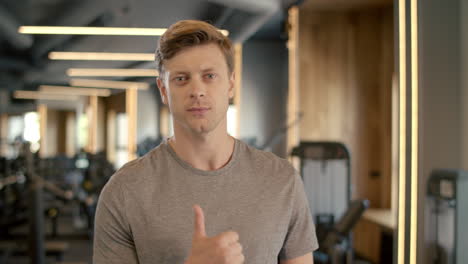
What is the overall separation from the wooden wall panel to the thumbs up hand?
14.3 ft

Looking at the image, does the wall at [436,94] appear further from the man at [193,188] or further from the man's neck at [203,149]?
the man's neck at [203,149]

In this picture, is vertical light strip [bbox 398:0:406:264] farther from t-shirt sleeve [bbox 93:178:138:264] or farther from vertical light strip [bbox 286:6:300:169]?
vertical light strip [bbox 286:6:300:169]

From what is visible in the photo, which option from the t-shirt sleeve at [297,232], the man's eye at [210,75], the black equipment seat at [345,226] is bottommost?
the black equipment seat at [345,226]

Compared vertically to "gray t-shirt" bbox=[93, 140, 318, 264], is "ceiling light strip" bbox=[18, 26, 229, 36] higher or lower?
higher

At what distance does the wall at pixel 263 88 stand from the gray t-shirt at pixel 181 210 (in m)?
6.90

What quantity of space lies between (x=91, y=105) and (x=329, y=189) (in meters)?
12.0

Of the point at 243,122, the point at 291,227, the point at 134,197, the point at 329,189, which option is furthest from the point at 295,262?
the point at 243,122

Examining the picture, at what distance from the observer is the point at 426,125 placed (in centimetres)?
194

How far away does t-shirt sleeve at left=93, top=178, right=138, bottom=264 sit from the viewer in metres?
1.18

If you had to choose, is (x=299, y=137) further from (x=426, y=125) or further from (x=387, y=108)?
(x=426, y=125)

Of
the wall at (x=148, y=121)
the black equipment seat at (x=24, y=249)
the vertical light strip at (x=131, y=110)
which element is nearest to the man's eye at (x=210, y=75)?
the black equipment seat at (x=24, y=249)

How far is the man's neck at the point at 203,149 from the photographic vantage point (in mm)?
1230

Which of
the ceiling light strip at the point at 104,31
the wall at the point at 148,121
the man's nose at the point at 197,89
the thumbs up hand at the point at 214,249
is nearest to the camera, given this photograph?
the thumbs up hand at the point at 214,249

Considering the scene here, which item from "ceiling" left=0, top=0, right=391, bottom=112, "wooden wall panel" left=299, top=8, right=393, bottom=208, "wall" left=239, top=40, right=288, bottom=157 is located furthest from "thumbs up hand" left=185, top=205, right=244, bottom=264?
"wall" left=239, top=40, right=288, bottom=157
